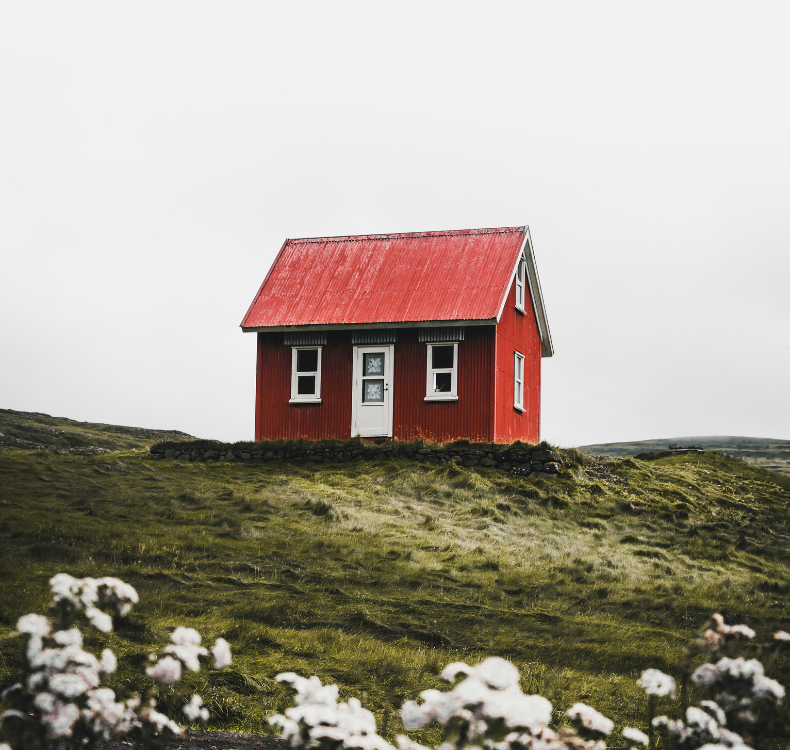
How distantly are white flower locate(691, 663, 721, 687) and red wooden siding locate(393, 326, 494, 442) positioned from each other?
20267 mm

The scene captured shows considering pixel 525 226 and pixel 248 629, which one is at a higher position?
pixel 525 226

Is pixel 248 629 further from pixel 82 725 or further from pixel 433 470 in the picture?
pixel 433 470

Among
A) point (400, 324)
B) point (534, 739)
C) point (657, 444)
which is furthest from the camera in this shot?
point (657, 444)

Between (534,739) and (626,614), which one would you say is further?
(626,614)

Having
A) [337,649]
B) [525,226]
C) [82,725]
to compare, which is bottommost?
[337,649]

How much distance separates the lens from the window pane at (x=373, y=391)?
25.2 metres

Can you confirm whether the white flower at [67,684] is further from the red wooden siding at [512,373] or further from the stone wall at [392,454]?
the red wooden siding at [512,373]

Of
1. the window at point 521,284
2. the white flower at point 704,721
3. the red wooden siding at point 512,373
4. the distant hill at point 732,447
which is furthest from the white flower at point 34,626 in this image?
the distant hill at point 732,447

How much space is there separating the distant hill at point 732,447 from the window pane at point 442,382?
2980 inches

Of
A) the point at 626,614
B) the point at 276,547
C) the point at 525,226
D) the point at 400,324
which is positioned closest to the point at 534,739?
the point at 626,614

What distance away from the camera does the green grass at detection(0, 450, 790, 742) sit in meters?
9.48

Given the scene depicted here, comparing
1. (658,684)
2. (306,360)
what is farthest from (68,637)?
(306,360)

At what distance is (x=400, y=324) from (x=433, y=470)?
491 cm

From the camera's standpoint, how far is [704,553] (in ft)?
55.9
